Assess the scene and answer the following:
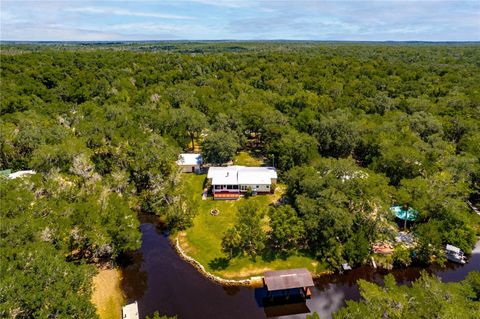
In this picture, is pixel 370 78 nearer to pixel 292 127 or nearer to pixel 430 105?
pixel 430 105

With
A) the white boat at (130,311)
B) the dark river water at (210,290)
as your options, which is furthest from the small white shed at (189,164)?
the white boat at (130,311)

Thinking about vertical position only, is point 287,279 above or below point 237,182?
below

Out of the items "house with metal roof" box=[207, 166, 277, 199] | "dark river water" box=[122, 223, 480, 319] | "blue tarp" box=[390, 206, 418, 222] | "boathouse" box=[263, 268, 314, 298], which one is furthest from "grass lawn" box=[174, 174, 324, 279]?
"blue tarp" box=[390, 206, 418, 222]

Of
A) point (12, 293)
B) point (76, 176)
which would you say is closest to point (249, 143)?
point (76, 176)

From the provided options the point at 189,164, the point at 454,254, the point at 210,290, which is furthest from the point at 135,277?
the point at 454,254

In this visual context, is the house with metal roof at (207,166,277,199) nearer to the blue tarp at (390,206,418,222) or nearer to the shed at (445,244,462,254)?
the blue tarp at (390,206,418,222)

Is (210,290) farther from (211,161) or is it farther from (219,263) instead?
(211,161)
